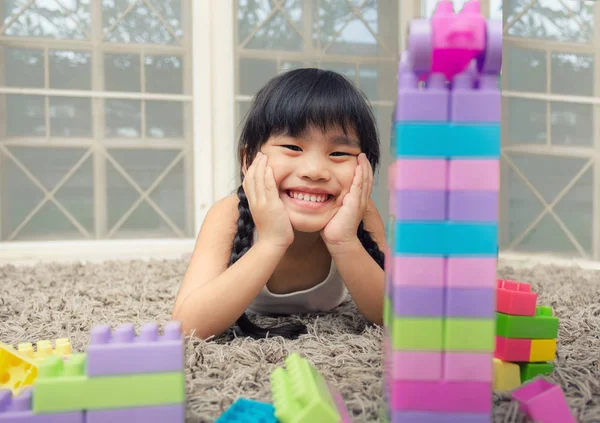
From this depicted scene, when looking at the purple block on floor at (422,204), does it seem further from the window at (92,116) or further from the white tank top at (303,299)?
the window at (92,116)

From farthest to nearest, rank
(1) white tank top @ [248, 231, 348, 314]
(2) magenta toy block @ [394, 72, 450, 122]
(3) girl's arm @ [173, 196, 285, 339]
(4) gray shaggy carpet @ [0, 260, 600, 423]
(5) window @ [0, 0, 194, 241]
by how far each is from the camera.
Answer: (5) window @ [0, 0, 194, 241] → (1) white tank top @ [248, 231, 348, 314] → (3) girl's arm @ [173, 196, 285, 339] → (4) gray shaggy carpet @ [0, 260, 600, 423] → (2) magenta toy block @ [394, 72, 450, 122]

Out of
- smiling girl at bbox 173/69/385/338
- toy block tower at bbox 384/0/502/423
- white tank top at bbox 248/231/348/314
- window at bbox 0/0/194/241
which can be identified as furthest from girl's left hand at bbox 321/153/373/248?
window at bbox 0/0/194/241

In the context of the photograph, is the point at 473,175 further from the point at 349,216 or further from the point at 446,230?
the point at 349,216

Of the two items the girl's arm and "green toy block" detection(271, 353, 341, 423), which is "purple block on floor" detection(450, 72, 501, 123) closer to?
"green toy block" detection(271, 353, 341, 423)

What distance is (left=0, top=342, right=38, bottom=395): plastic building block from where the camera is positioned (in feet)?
2.02

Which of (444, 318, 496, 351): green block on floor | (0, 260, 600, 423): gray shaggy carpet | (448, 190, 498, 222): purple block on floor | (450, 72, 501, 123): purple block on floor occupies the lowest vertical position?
(0, 260, 600, 423): gray shaggy carpet

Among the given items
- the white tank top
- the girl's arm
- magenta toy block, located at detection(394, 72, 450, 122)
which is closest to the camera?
magenta toy block, located at detection(394, 72, 450, 122)

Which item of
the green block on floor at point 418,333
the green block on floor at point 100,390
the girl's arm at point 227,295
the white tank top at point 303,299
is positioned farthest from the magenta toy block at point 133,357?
the white tank top at point 303,299

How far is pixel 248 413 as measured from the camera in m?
0.50

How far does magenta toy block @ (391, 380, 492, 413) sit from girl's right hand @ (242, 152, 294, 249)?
16.0 inches

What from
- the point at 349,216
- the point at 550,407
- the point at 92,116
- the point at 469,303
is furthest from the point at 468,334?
the point at 92,116

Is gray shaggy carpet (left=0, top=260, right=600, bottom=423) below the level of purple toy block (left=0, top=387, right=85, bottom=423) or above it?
below

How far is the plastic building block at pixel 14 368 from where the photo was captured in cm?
61

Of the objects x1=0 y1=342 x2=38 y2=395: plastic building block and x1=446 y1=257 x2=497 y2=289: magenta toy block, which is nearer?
x1=446 y1=257 x2=497 y2=289: magenta toy block
